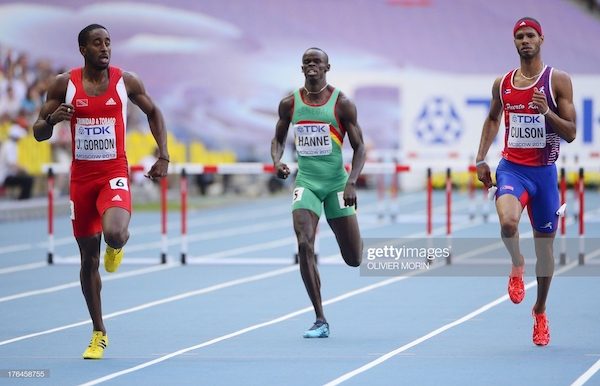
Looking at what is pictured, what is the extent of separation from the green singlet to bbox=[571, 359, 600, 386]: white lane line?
2.29 metres

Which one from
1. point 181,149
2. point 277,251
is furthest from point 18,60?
point 277,251

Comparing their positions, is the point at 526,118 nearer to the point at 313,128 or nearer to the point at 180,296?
the point at 313,128

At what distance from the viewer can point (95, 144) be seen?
23.4 feet

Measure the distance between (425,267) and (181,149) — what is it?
49.3ft

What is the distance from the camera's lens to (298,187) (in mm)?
8289

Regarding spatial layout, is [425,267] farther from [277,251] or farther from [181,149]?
[181,149]

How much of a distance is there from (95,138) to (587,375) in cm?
328

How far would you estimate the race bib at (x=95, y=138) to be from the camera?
7.13 m

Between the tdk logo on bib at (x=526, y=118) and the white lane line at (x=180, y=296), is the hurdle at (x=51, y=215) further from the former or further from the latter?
the tdk logo on bib at (x=526, y=118)

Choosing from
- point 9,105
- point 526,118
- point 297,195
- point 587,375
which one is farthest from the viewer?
point 9,105

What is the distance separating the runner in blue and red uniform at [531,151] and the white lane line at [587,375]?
0.80m

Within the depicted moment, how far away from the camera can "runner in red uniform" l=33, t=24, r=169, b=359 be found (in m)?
7.06

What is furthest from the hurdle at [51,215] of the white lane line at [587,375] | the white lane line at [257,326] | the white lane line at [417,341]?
the white lane line at [587,375]

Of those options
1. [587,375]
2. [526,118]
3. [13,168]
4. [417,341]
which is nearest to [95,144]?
[417,341]
